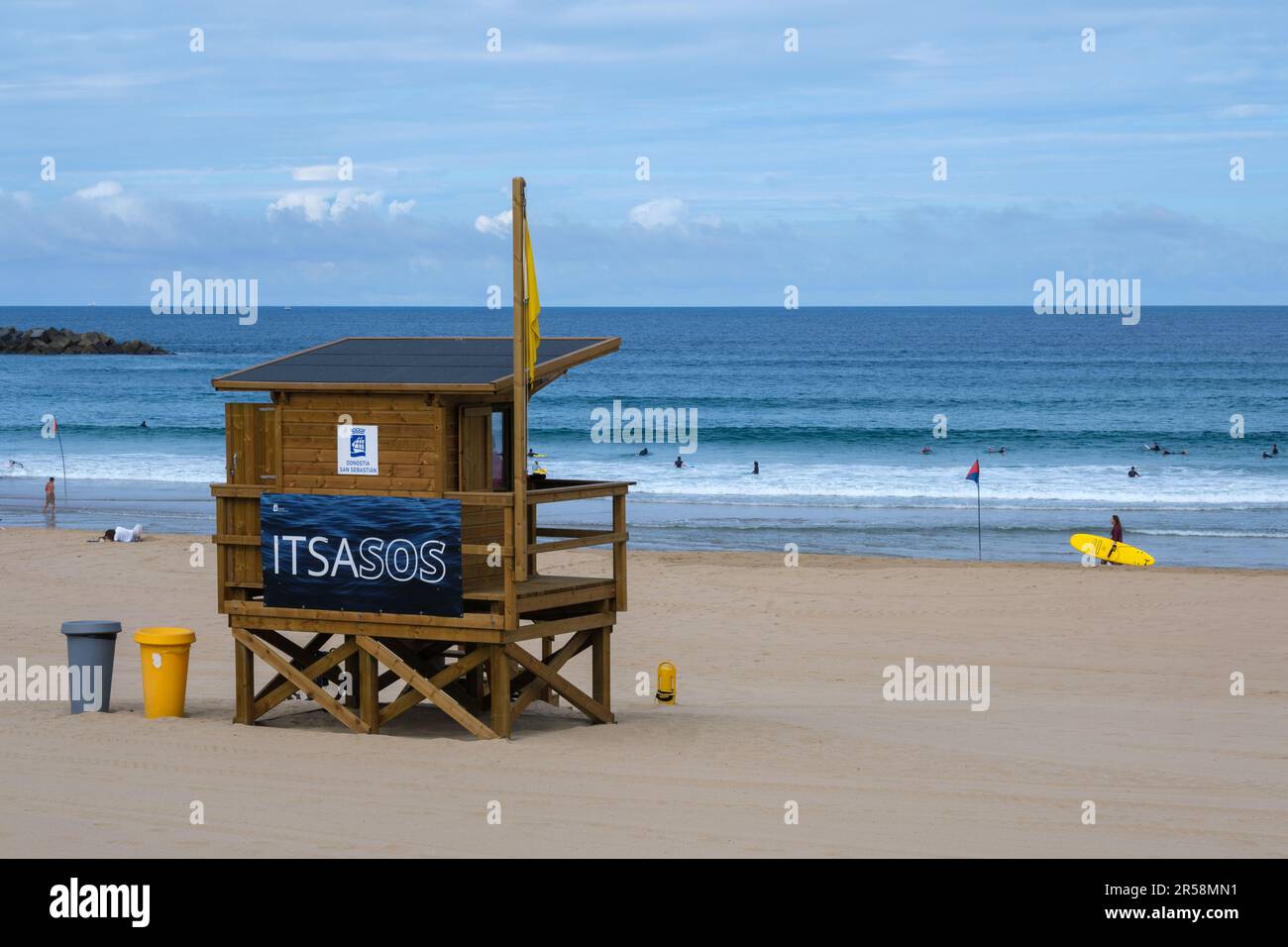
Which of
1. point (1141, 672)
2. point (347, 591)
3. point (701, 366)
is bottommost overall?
point (1141, 672)

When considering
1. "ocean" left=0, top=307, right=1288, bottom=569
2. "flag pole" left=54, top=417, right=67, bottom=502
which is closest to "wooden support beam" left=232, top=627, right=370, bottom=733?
"ocean" left=0, top=307, right=1288, bottom=569

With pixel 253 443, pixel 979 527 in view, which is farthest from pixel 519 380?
pixel 979 527

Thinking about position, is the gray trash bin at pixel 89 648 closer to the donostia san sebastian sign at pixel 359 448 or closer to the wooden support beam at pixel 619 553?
the donostia san sebastian sign at pixel 359 448

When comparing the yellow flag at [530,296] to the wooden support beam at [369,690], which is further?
the wooden support beam at [369,690]

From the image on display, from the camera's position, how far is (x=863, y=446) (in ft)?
184

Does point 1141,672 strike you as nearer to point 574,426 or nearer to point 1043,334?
point 574,426

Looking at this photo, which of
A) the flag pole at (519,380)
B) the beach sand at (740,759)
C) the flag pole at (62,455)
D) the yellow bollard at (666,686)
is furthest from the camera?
the flag pole at (62,455)

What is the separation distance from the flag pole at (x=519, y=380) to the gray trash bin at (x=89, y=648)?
3.87 meters

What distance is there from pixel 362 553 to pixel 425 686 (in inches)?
46.5

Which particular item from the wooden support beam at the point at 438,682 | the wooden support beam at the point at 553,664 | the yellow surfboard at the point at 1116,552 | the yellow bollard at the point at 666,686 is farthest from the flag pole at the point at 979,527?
the wooden support beam at the point at 438,682

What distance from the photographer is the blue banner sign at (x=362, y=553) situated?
1155 centimetres

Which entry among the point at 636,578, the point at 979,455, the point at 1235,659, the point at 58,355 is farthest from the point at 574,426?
the point at 58,355

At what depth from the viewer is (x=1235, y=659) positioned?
18.0 m

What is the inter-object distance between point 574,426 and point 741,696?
48746mm
